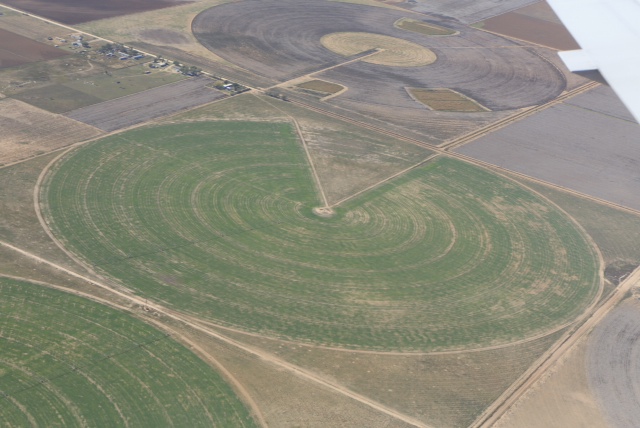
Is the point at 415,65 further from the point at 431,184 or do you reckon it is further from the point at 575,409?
the point at 575,409

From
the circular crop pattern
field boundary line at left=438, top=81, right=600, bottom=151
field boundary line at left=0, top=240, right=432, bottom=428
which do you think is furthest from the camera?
the circular crop pattern

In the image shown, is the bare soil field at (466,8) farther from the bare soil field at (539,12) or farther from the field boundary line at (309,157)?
the field boundary line at (309,157)

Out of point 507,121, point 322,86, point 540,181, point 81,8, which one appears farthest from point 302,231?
point 81,8

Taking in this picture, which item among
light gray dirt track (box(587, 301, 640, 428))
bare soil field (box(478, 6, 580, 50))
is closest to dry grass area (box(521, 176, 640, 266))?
light gray dirt track (box(587, 301, 640, 428))

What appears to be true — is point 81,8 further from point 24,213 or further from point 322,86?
point 24,213

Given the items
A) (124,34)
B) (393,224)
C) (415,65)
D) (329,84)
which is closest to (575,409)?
(393,224)

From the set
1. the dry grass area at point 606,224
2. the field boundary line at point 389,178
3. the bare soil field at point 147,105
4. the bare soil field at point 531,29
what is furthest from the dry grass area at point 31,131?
the bare soil field at point 531,29

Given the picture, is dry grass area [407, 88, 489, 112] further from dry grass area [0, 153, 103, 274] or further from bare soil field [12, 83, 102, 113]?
dry grass area [0, 153, 103, 274]
